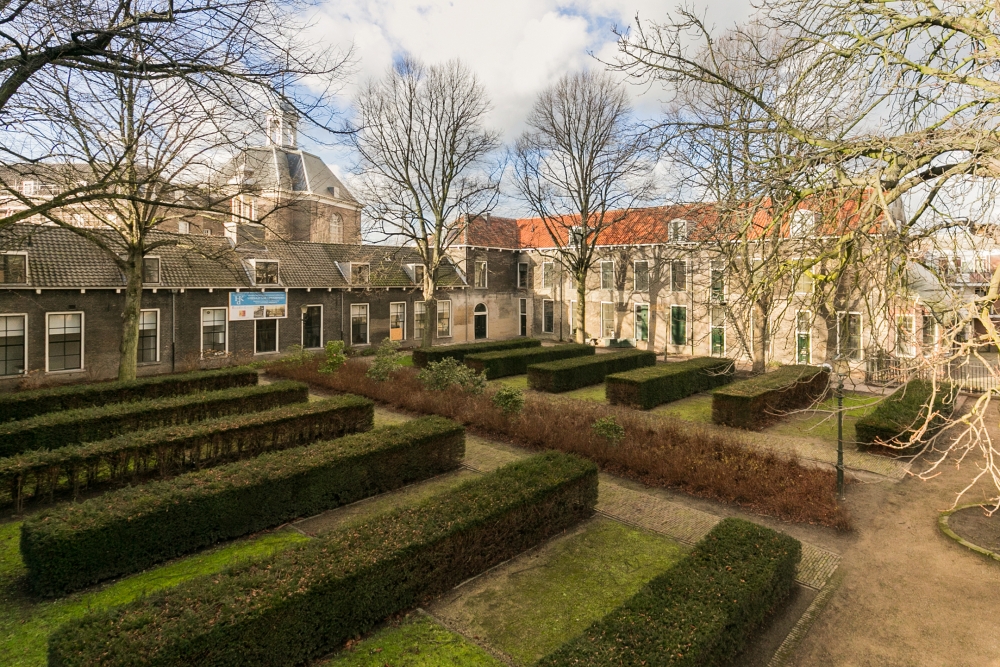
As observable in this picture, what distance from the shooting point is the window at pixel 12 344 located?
18.3m

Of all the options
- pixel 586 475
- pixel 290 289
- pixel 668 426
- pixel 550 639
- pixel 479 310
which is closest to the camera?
pixel 550 639

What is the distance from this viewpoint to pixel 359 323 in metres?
28.2

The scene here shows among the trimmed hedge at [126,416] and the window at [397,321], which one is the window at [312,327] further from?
the trimmed hedge at [126,416]

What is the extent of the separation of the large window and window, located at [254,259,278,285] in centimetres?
211

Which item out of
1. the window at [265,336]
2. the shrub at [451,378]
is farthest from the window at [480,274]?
the shrub at [451,378]

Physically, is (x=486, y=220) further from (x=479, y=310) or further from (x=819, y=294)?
(x=819, y=294)

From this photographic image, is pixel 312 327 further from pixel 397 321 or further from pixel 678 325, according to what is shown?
pixel 678 325

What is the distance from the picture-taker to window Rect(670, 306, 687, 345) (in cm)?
2942

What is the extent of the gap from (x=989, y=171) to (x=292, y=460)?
9.57 meters

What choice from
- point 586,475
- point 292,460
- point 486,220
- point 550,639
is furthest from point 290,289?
point 550,639

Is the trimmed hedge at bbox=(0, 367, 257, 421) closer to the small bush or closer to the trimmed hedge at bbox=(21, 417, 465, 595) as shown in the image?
the small bush

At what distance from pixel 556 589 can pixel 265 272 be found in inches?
868

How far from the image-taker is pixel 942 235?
695 centimetres

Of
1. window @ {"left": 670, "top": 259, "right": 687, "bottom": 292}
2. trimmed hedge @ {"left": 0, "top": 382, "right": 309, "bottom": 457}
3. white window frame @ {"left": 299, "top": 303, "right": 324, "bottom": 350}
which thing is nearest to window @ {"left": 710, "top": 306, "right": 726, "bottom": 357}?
window @ {"left": 670, "top": 259, "right": 687, "bottom": 292}
